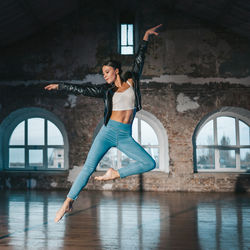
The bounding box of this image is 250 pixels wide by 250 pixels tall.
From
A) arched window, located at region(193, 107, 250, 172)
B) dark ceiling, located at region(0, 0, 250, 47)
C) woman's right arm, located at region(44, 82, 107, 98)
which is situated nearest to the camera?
woman's right arm, located at region(44, 82, 107, 98)

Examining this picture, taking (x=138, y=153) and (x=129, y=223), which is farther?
(x=129, y=223)

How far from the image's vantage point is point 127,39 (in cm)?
784

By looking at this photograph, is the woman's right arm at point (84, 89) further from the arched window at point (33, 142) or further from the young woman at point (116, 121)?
the arched window at point (33, 142)

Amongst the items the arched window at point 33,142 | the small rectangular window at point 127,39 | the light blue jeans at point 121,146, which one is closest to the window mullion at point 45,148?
the arched window at point 33,142

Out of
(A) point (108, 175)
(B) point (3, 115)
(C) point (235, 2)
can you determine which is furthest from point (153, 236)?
(B) point (3, 115)

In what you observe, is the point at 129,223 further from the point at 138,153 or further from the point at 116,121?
the point at 116,121

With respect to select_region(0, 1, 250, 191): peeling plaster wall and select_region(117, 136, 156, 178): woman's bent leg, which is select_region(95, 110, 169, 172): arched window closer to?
select_region(0, 1, 250, 191): peeling plaster wall

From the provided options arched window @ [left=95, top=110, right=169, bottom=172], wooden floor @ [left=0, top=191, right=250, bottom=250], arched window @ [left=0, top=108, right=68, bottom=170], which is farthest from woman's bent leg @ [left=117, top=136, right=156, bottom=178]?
arched window @ [left=0, top=108, right=68, bottom=170]

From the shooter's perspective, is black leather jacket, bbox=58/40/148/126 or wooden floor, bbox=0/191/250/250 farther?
wooden floor, bbox=0/191/250/250

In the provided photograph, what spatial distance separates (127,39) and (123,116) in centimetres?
552

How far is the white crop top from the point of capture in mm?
2799

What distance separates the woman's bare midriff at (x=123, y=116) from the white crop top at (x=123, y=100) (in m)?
0.04

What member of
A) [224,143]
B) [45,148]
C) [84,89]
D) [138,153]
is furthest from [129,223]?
[45,148]

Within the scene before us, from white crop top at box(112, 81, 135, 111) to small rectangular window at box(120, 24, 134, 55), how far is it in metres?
5.26
